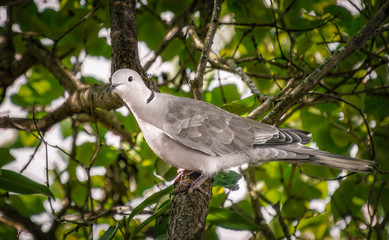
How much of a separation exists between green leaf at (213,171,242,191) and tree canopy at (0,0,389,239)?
0.06 ft

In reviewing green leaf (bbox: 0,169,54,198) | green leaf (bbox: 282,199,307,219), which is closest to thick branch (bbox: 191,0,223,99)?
green leaf (bbox: 0,169,54,198)

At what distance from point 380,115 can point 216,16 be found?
5.08 feet

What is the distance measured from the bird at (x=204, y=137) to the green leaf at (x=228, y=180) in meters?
0.07

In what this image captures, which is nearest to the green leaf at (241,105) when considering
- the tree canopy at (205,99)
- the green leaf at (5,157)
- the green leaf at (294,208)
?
the tree canopy at (205,99)

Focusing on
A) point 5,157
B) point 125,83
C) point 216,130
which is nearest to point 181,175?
point 216,130

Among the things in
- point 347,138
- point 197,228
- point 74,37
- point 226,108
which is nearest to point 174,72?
point 74,37

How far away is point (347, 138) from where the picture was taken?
8.61 feet

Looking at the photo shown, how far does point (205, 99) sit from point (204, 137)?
809 millimetres

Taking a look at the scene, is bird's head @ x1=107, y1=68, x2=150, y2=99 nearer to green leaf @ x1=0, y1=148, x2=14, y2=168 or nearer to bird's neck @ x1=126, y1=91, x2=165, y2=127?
bird's neck @ x1=126, y1=91, x2=165, y2=127

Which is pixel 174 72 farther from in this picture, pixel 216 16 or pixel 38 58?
pixel 216 16

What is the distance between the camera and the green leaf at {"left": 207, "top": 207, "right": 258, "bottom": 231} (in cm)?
219

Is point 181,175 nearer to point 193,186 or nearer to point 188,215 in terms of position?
point 193,186

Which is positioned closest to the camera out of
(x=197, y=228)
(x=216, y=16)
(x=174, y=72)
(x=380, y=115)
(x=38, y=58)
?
(x=197, y=228)

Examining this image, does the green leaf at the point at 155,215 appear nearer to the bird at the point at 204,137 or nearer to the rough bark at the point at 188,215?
the rough bark at the point at 188,215
